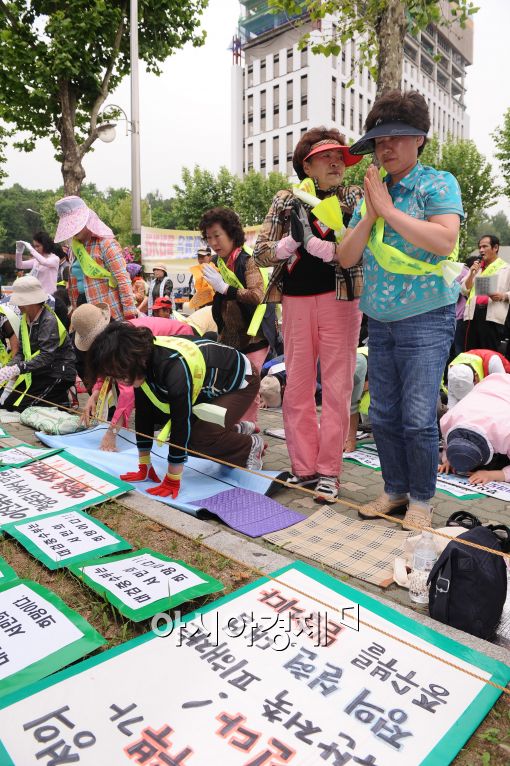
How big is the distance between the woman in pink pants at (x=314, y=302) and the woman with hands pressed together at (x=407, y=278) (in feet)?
0.89

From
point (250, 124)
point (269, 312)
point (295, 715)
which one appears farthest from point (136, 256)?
point (250, 124)

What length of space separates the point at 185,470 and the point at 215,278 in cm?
124

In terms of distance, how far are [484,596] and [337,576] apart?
613 mm

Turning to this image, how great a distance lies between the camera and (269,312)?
4340mm

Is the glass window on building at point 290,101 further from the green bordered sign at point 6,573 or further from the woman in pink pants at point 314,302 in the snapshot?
the green bordered sign at point 6,573

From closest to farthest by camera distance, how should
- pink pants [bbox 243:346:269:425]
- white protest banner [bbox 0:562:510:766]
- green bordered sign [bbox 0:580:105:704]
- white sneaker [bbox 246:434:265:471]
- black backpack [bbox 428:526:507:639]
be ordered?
1. white protest banner [bbox 0:562:510:766]
2. green bordered sign [bbox 0:580:105:704]
3. black backpack [bbox 428:526:507:639]
4. white sneaker [bbox 246:434:265:471]
5. pink pants [bbox 243:346:269:425]

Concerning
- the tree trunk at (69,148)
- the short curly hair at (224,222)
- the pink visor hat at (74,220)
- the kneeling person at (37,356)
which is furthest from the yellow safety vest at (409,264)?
the tree trunk at (69,148)

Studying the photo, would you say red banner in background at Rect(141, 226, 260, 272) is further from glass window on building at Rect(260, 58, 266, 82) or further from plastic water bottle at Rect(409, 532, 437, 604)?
glass window on building at Rect(260, 58, 266, 82)

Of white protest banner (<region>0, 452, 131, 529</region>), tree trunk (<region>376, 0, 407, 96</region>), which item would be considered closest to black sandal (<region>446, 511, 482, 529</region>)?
white protest banner (<region>0, 452, 131, 529</region>)

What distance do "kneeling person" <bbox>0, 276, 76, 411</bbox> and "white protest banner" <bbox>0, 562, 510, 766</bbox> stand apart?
138 inches

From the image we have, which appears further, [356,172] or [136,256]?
[356,172]

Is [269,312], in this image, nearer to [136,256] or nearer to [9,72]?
[136,256]

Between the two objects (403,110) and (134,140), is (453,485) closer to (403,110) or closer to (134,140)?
(403,110)

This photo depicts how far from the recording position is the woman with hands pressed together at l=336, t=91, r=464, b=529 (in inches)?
96.9
